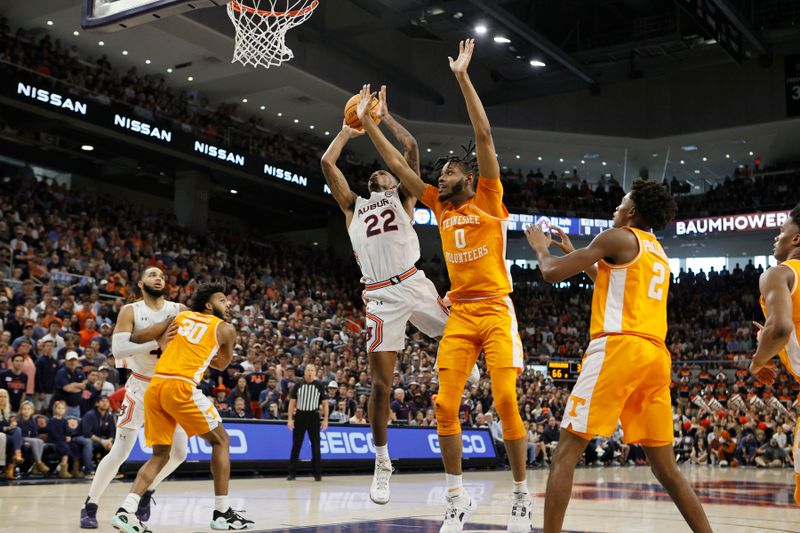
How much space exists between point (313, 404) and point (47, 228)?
11302 mm

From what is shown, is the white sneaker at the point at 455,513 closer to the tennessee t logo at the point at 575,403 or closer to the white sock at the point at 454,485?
the white sock at the point at 454,485

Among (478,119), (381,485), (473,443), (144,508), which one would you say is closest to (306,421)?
(473,443)

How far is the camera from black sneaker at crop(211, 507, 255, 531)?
6.75 metres

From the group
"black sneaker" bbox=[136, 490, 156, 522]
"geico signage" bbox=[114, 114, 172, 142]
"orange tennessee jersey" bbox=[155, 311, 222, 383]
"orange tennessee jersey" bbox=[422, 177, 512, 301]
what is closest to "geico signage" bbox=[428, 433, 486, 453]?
"black sneaker" bbox=[136, 490, 156, 522]

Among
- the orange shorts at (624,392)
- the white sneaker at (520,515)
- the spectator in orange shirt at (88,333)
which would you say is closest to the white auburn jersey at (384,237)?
the white sneaker at (520,515)

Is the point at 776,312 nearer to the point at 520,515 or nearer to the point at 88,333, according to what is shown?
the point at 520,515

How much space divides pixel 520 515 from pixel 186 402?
2.81 m

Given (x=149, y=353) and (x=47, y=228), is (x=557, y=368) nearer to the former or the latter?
(x=47, y=228)

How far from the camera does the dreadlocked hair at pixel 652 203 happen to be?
5098 millimetres

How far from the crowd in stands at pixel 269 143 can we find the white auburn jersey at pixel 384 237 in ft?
40.0

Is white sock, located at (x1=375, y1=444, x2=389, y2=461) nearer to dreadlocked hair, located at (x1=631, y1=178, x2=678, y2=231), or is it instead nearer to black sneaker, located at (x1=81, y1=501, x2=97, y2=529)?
black sneaker, located at (x1=81, y1=501, x2=97, y2=529)

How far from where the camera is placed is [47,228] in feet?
70.9

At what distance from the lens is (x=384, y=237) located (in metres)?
6.58

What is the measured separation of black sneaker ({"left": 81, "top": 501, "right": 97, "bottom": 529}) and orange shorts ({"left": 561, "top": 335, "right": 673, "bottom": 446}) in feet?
14.0
